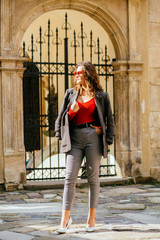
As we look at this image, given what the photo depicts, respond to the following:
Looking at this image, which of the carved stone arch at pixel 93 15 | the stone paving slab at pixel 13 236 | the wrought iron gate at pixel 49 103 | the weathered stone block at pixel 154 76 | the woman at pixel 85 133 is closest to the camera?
the stone paving slab at pixel 13 236

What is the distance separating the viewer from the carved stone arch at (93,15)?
8031 millimetres

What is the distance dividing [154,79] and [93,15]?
1.70 m

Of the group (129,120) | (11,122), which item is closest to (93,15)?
(129,120)

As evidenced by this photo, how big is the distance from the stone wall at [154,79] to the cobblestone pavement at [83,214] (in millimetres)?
873

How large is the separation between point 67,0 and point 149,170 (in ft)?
11.7

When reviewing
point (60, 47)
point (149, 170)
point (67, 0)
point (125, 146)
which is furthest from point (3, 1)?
point (60, 47)

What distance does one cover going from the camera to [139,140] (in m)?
8.59

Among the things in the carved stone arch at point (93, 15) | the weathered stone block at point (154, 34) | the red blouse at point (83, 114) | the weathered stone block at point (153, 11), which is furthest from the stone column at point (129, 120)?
the red blouse at point (83, 114)

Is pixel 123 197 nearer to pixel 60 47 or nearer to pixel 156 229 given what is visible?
pixel 156 229

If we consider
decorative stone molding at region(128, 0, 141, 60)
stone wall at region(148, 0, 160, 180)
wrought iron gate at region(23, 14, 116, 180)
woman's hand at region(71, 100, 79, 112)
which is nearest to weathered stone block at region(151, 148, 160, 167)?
stone wall at region(148, 0, 160, 180)

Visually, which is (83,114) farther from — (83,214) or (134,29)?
(134,29)

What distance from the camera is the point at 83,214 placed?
18.1 feet

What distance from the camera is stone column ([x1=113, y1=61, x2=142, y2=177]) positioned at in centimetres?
853

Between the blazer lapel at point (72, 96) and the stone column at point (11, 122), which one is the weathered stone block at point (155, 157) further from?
the blazer lapel at point (72, 96)
